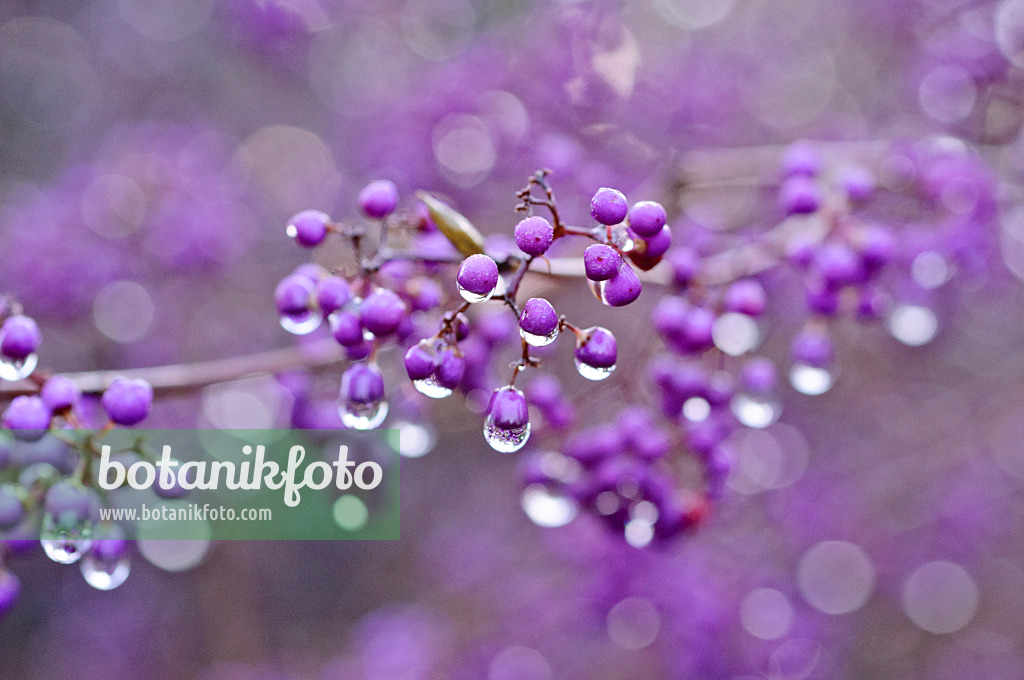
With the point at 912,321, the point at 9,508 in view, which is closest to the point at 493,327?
the point at 9,508

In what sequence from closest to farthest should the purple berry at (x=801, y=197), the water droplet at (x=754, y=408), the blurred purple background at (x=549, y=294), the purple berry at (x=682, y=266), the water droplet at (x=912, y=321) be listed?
the purple berry at (x=682, y=266) → the purple berry at (x=801, y=197) → the water droplet at (x=754, y=408) → the water droplet at (x=912, y=321) → the blurred purple background at (x=549, y=294)

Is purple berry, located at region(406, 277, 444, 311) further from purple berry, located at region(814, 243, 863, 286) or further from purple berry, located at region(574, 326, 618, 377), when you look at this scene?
purple berry, located at region(814, 243, 863, 286)

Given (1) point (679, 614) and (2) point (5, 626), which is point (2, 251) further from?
(1) point (679, 614)

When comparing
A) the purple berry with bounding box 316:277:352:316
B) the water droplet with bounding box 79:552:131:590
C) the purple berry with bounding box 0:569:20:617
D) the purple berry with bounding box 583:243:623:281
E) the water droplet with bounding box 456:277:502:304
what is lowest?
the purple berry with bounding box 0:569:20:617

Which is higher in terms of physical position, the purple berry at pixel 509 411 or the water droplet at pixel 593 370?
the water droplet at pixel 593 370

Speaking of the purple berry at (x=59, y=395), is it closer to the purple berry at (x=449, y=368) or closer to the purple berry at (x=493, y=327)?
the purple berry at (x=449, y=368)

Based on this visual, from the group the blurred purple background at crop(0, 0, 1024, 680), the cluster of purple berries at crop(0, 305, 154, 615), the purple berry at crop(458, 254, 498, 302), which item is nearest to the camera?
the purple berry at crop(458, 254, 498, 302)

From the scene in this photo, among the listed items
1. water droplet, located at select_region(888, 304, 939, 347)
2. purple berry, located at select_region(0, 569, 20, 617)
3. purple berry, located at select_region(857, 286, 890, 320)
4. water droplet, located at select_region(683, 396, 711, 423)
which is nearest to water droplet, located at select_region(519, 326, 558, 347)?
water droplet, located at select_region(683, 396, 711, 423)

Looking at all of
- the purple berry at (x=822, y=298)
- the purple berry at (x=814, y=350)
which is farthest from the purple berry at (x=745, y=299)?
the purple berry at (x=814, y=350)
